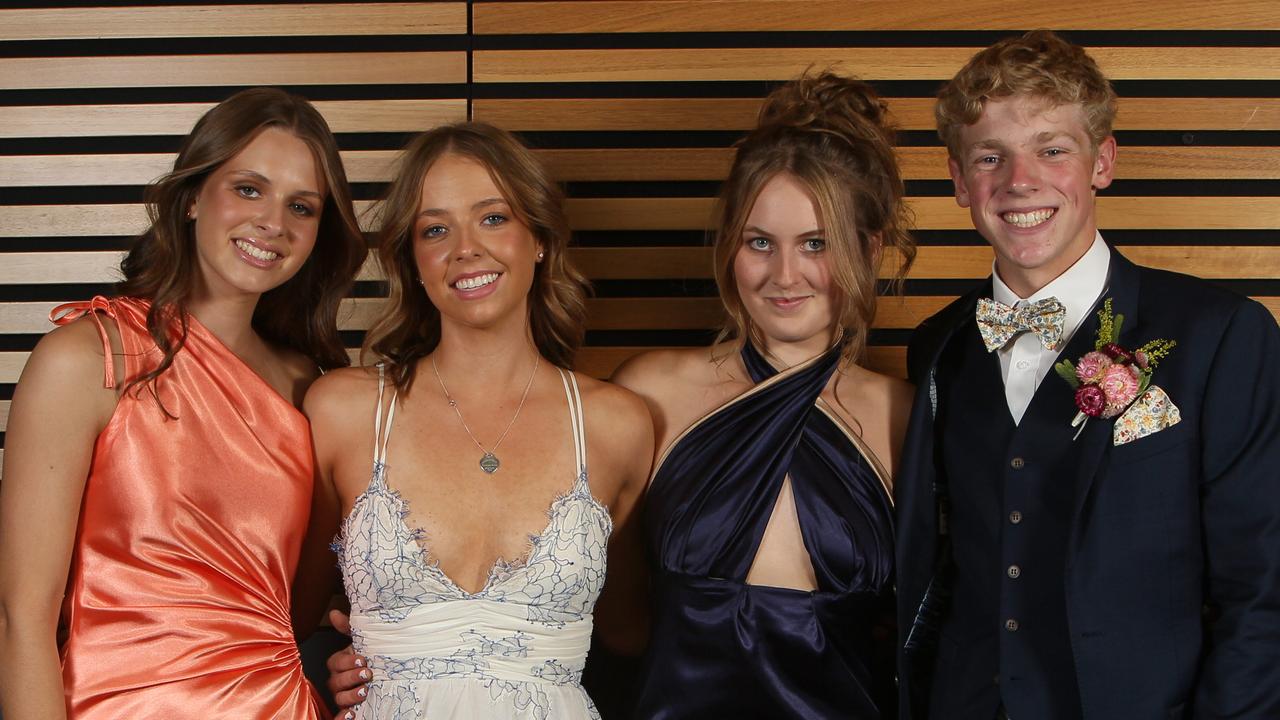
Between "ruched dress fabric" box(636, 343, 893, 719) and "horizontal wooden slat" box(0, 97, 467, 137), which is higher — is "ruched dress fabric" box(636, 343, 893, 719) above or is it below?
below

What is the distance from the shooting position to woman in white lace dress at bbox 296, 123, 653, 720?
234cm

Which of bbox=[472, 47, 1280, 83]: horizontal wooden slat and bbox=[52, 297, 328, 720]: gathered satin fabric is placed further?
bbox=[472, 47, 1280, 83]: horizontal wooden slat

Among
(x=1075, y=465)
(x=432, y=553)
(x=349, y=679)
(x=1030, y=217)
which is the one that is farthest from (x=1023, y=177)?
(x=349, y=679)

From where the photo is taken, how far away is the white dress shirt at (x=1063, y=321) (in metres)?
2.25

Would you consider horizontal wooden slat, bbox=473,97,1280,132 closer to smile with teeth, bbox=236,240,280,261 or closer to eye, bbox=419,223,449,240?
eye, bbox=419,223,449,240

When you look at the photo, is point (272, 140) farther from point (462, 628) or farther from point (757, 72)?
point (757, 72)

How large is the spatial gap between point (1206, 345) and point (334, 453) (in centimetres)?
178

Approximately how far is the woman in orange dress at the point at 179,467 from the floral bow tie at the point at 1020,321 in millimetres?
1456

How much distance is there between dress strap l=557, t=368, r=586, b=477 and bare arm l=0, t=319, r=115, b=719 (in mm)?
978

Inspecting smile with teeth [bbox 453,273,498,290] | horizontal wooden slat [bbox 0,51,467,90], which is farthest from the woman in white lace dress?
horizontal wooden slat [bbox 0,51,467,90]

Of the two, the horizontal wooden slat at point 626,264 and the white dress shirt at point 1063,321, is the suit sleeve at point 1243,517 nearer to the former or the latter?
the white dress shirt at point 1063,321

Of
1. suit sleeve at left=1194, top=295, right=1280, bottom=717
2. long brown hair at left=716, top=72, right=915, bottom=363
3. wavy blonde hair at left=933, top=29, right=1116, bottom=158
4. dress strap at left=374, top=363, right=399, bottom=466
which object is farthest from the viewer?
long brown hair at left=716, top=72, right=915, bottom=363

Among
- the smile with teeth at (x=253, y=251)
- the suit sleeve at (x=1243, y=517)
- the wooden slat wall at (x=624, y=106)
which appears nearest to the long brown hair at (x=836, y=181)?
the wooden slat wall at (x=624, y=106)

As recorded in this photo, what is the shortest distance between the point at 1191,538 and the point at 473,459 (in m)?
1.43
